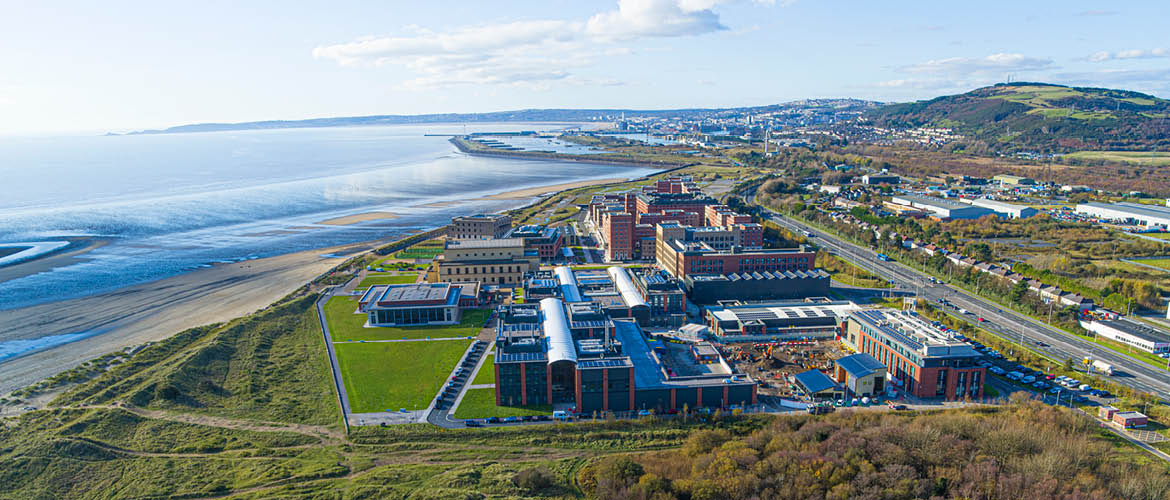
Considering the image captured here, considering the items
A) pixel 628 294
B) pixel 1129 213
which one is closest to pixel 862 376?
pixel 628 294

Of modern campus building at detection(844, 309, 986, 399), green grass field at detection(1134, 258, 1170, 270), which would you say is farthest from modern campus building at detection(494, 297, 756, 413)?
green grass field at detection(1134, 258, 1170, 270)

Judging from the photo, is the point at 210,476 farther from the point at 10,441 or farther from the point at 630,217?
the point at 630,217

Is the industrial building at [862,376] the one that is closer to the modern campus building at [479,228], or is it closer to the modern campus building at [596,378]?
the modern campus building at [596,378]

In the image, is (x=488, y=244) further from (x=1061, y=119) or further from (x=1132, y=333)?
(x=1061, y=119)

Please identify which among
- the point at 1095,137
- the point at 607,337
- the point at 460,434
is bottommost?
the point at 460,434

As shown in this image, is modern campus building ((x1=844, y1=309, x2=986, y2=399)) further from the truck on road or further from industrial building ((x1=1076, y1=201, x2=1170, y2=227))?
industrial building ((x1=1076, y1=201, x2=1170, y2=227))

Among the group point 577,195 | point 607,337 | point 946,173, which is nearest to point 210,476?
point 607,337
